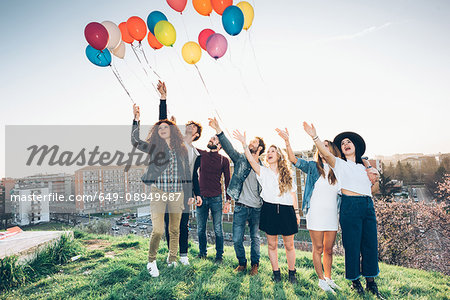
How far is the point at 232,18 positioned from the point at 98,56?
2.94 meters

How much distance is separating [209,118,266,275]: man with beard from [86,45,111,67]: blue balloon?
130 inches

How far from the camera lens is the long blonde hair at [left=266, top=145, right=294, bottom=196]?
3156 millimetres

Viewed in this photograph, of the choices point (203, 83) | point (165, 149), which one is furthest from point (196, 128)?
point (203, 83)

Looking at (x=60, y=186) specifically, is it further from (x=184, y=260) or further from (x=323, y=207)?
(x=323, y=207)

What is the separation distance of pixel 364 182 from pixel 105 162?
5.68 meters

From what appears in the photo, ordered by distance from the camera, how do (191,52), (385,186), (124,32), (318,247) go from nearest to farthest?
(318,247), (191,52), (124,32), (385,186)

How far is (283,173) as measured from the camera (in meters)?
3.21

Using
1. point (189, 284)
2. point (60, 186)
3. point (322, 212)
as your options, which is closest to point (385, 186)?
point (322, 212)

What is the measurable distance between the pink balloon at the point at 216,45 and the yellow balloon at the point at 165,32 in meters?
0.80

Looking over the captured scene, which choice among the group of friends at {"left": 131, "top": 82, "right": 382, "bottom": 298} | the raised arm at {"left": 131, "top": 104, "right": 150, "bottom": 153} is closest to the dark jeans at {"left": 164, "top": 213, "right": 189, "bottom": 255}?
the group of friends at {"left": 131, "top": 82, "right": 382, "bottom": 298}

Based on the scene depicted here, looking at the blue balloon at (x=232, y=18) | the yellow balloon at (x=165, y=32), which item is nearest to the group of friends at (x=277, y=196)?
the yellow balloon at (x=165, y=32)

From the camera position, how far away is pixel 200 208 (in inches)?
154

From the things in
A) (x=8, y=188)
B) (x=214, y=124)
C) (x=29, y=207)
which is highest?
(x=214, y=124)

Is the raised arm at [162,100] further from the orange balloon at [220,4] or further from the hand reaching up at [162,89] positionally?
the orange balloon at [220,4]
